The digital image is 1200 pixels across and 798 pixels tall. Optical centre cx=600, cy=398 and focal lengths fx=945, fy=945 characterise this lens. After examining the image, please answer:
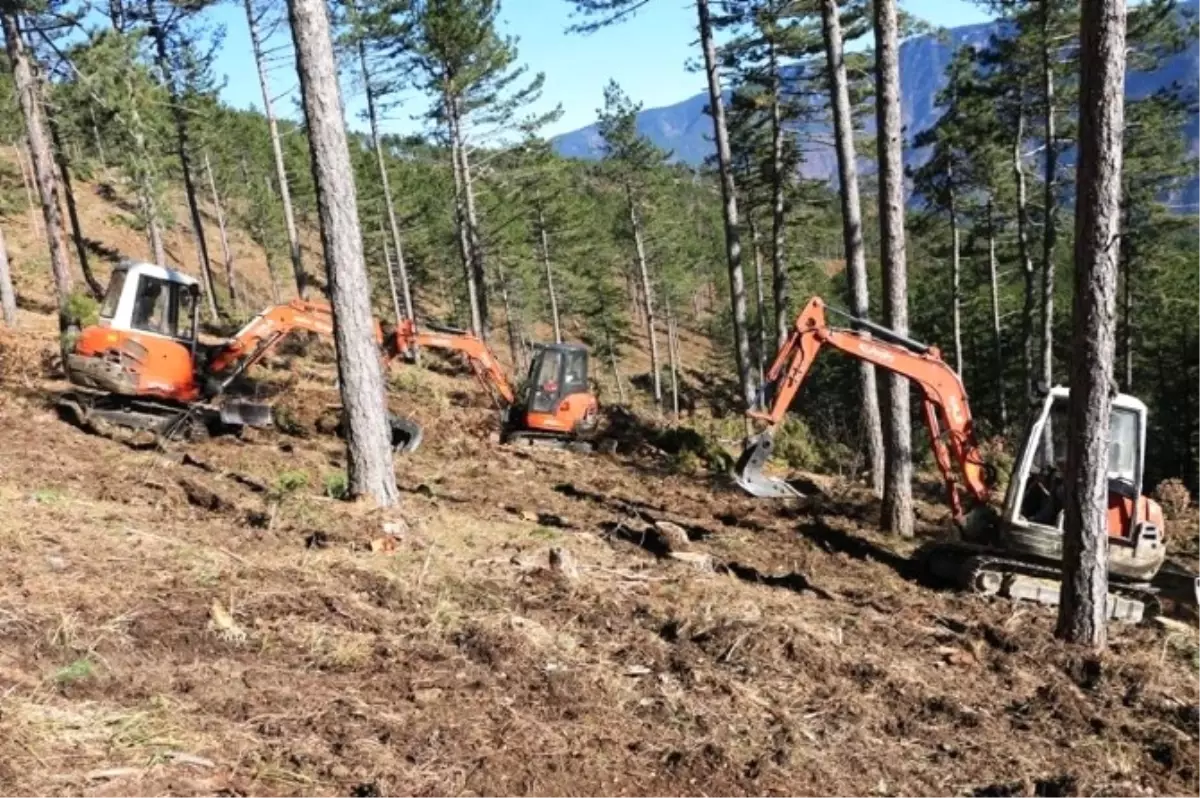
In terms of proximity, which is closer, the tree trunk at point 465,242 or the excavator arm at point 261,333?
the excavator arm at point 261,333

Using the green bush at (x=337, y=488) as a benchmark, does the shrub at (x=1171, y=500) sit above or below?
below

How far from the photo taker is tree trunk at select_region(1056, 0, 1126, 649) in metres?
6.43

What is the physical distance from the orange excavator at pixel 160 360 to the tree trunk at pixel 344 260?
4790 millimetres

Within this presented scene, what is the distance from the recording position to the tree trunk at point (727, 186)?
60.5 ft

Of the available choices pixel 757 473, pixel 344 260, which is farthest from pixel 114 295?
pixel 757 473

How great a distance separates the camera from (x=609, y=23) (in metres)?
16.9

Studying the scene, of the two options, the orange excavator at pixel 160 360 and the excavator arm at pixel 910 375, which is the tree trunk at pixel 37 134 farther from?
the excavator arm at pixel 910 375

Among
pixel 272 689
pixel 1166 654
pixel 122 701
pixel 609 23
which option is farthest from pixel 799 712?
pixel 609 23

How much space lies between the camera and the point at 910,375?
422 inches

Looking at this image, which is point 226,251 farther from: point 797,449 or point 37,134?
point 797,449

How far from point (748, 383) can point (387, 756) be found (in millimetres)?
16237

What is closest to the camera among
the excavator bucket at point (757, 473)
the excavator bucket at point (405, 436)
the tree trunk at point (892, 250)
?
the tree trunk at point (892, 250)

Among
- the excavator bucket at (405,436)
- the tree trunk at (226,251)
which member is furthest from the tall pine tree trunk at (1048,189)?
the tree trunk at (226,251)

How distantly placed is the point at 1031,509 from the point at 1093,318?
4.02 meters
